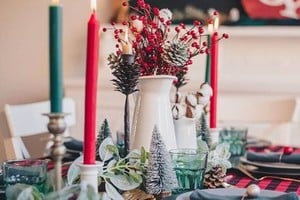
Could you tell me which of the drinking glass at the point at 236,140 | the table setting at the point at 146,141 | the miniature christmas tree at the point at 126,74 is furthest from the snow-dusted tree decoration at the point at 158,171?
the drinking glass at the point at 236,140

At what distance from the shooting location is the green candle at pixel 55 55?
31.9 inches

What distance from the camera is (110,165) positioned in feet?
3.51

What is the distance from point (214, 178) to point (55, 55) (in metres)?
0.53

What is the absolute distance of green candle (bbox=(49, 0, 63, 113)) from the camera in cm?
81

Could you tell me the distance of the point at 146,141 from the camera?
3.95 feet

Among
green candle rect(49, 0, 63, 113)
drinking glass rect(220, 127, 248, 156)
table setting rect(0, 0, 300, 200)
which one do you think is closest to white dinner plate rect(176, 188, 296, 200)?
table setting rect(0, 0, 300, 200)

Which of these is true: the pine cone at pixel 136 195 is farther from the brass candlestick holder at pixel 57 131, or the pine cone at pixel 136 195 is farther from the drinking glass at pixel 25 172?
the brass candlestick holder at pixel 57 131

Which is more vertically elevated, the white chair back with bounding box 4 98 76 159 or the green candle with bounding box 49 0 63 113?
the green candle with bounding box 49 0 63 113

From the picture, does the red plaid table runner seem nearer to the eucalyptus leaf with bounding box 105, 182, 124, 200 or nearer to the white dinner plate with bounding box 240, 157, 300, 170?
the white dinner plate with bounding box 240, 157, 300, 170

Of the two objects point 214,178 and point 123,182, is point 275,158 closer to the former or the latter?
point 214,178

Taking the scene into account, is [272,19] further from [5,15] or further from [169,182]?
[169,182]

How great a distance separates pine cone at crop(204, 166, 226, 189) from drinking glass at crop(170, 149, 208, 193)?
0.06m

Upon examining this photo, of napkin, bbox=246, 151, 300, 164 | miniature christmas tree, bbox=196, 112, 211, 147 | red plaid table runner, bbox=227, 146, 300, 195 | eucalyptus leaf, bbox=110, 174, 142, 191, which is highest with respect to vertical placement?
miniature christmas tree, bbox=196, 112, 211, 147

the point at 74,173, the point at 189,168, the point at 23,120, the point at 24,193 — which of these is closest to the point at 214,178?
the point at 189,168
